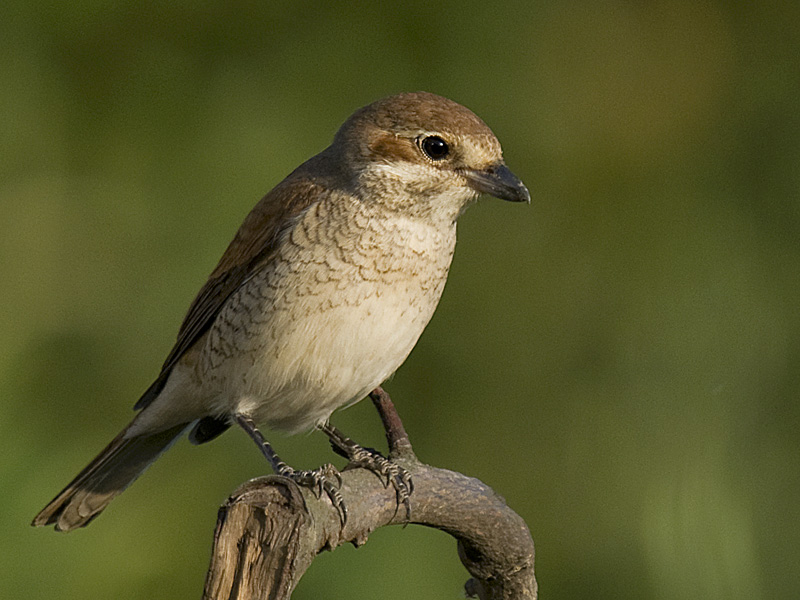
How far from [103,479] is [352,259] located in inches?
36.5

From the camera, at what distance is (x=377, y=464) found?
8.38 ft

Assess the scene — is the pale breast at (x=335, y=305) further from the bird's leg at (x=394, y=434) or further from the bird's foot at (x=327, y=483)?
the bird's foot at (x=327, y=483)

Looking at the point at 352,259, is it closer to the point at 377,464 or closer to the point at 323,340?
the point at 323,340

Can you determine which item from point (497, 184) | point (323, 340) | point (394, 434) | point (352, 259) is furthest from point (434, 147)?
point (394, 434)

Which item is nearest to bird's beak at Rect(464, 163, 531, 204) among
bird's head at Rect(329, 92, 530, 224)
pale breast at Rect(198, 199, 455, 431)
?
bird's head at Rect(329, 92, 530, 224)

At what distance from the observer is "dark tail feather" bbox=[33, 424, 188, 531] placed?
304 centimetres

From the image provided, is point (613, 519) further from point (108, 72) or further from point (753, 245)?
point (108, 72)

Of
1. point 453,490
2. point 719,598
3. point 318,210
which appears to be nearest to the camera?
point 453,490

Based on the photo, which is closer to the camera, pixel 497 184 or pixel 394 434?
pixel 394 434

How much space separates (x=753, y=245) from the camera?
3.70 meters

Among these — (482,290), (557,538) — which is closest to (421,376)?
(482,290)

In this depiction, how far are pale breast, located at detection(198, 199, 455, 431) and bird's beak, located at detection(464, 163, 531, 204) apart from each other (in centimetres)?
14

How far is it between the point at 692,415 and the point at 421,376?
0.77 m

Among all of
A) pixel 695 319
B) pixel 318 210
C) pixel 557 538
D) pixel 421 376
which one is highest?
pixel 318 210
